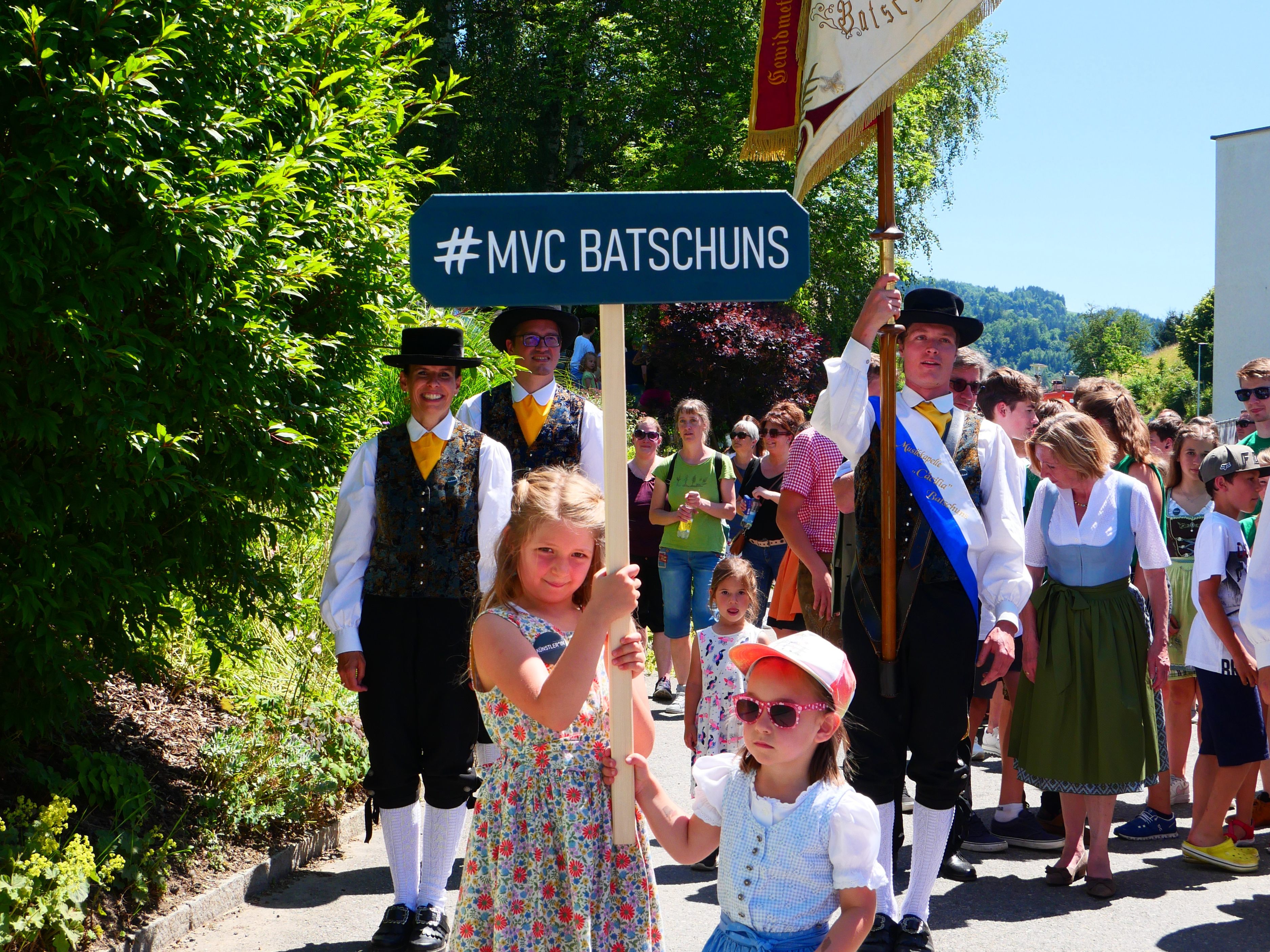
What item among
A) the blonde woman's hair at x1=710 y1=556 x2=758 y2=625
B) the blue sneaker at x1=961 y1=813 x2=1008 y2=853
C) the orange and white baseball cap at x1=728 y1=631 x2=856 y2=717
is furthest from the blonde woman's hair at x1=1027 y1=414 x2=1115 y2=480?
the orange and white baseball cap at x1=728 y1=631 x2=856 y2=717

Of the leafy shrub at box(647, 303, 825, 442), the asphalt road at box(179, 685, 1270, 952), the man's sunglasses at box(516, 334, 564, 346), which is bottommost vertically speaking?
the asphalt road at box(179, 685, 1270, 952)

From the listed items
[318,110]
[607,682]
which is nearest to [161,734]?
[318,110]

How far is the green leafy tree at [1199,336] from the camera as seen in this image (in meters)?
96.4

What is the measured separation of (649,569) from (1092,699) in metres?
4.40

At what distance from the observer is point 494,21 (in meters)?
27.6

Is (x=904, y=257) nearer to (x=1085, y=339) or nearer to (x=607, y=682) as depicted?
(x=607, y=682)

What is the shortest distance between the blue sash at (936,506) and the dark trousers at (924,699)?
0.22 ft

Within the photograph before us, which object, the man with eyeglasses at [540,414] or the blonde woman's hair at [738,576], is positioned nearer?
the man with eyeglasses at [540,414]

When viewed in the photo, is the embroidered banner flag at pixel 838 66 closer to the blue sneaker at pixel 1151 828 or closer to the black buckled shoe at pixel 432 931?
the black buckled shoe at pixel 432 931

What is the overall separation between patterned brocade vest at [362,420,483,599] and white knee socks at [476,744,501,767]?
3.12 ft

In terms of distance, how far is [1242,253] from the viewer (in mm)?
51125

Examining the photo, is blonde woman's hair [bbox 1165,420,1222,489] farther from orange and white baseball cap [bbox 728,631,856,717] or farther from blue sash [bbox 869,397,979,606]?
orange and white baseball cap [bbox 728,631,856,717]

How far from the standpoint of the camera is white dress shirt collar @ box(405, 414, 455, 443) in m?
4.68

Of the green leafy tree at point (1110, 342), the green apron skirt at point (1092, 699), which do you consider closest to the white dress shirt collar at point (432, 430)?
the green apron skirt at point (1092, 699)
